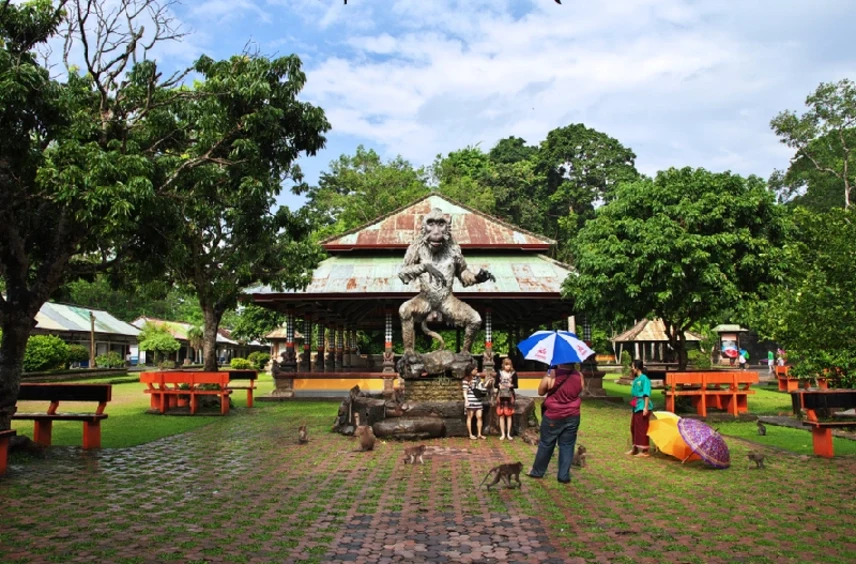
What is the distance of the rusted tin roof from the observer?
23.6 metres

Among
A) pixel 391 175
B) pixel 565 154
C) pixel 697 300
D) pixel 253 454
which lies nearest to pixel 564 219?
pixel 565 154

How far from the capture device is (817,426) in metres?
9.09

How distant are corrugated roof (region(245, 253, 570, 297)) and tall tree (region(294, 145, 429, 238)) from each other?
13.8m

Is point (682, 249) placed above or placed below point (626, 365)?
above

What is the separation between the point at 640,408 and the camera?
908 cm

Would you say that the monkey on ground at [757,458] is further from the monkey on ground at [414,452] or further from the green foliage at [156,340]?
the green foliage at [156,340]

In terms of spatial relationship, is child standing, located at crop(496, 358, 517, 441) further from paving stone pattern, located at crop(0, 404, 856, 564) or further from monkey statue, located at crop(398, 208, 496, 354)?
monkey statue, located at crop(398, 208, 496, 354)

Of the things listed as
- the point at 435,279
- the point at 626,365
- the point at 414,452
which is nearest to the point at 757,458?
the point at 414,452

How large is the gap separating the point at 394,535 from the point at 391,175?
3744 cm

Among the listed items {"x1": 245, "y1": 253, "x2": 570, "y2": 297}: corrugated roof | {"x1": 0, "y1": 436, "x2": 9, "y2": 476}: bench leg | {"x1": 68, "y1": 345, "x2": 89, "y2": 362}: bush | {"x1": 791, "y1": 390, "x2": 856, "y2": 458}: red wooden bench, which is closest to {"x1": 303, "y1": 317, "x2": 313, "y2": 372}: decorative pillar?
{"x1": 245, "y1": 253, "x2": 570, "y2": 297}: corrugated roof

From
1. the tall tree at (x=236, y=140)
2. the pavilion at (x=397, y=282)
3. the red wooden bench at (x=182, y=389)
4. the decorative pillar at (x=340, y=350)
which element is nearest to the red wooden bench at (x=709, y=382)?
the pavilion at (x=397, y=282)

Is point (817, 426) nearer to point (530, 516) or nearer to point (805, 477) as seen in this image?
point (805, 477)

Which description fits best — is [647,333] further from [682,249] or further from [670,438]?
[670,438]

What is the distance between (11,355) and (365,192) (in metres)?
33.4
